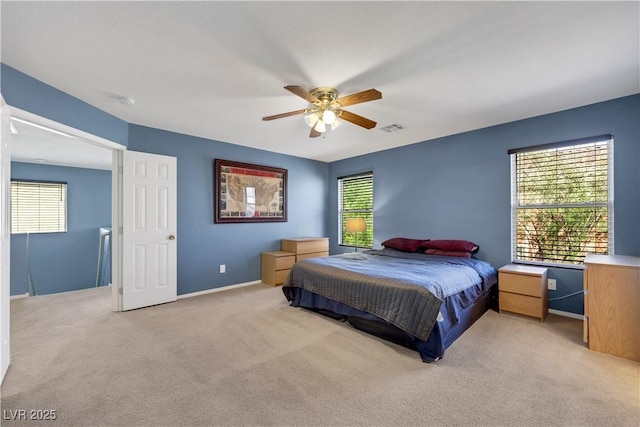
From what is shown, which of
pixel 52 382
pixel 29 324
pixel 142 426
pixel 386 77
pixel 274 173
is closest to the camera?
pixel 142 426

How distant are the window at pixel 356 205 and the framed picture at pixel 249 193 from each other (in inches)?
53.3

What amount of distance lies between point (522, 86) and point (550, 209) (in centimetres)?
169

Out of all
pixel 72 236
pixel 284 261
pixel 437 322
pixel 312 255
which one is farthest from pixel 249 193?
pixel 72 236

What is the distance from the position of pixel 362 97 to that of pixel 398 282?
A: 166 centimetres

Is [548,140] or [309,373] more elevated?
[548,140]

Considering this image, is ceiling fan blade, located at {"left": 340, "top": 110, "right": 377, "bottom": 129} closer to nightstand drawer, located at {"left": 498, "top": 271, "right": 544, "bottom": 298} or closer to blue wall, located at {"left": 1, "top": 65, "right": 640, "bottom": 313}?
blue wall, located at {"left": 1, "top": 65, "right": 640, "bottom": 313}

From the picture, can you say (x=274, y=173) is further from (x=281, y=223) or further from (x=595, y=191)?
(x=595, y=191)

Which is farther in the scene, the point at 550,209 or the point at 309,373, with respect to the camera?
the point at 550,209

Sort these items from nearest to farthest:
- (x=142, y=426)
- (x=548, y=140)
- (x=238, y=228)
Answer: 1. (x=142, y=426)
2. (x=548, y=140)
3. (x=238, y=228)

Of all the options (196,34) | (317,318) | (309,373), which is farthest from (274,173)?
(309,373)

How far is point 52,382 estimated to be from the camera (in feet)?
6.50

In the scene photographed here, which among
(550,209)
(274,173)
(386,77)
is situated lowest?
(550,209)

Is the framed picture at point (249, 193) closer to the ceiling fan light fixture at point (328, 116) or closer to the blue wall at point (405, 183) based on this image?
the blue wall at point (405, 183)

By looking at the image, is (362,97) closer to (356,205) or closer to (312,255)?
(312,255)
